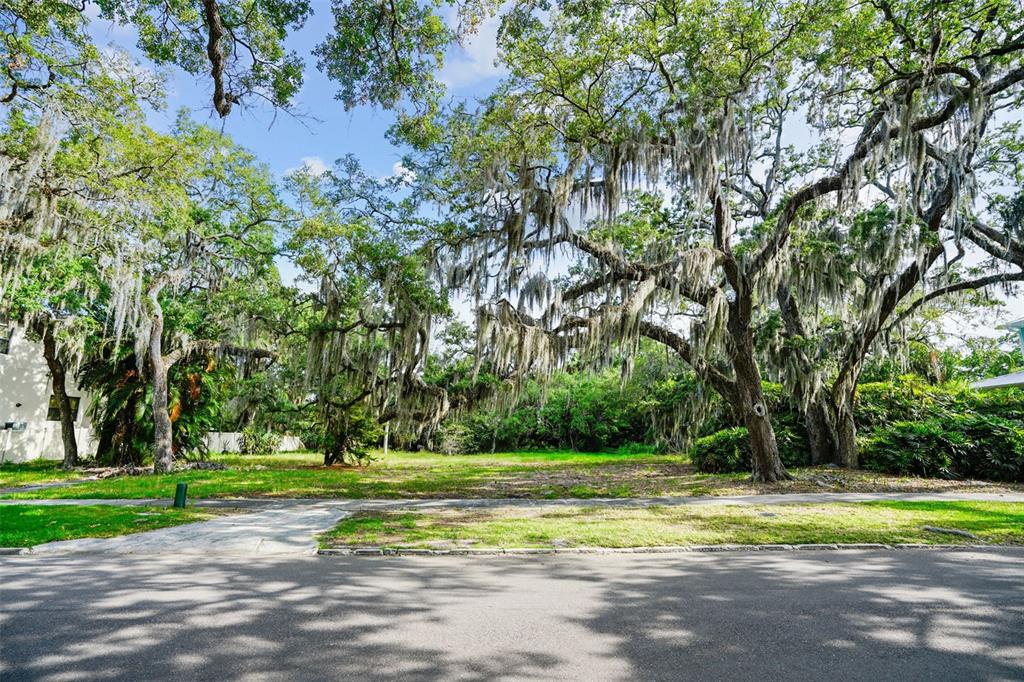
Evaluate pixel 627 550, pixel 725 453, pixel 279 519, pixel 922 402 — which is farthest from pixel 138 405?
pixel 922 402

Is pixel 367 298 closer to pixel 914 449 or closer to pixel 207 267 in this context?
pixel 207 267

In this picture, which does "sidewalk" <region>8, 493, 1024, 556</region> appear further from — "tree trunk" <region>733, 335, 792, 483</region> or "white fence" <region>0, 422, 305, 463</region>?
"white fence" <region>0, 422, 305, 463</region>

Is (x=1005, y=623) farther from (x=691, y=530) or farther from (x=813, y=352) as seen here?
(x=813, y=352)

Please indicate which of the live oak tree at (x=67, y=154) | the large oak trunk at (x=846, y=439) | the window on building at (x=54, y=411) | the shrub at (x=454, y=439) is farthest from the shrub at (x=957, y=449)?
the window on building at (x=54, y=411)

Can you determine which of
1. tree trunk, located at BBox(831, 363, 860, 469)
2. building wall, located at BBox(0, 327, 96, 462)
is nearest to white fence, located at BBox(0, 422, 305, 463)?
building wall, located at BBox(0, 327, 96, 462)

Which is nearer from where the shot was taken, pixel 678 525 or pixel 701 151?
pixel 678 525

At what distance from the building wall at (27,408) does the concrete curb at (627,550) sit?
18.7 m

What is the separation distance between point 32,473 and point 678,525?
1764 cm

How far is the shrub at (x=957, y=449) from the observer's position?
42.4ft

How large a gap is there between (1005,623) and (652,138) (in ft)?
32.2

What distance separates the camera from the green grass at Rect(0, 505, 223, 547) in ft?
22.0

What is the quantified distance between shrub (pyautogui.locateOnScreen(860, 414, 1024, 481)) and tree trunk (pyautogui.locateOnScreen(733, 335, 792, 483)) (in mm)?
3698

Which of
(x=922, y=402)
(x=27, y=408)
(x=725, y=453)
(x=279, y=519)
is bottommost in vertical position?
(x=279, y=519)

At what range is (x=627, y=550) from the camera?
6324 millimetres
